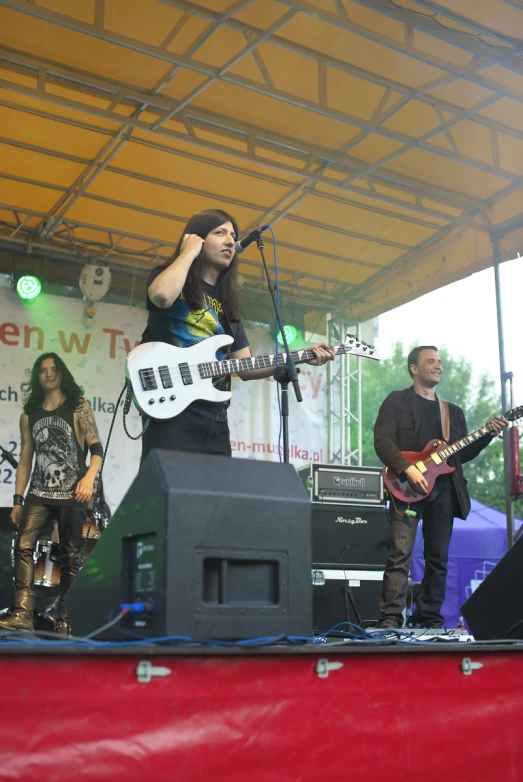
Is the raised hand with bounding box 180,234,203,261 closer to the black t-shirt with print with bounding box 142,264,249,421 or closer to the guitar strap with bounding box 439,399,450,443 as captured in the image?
the black t-shirt with print with bounding box 142,264,249,421

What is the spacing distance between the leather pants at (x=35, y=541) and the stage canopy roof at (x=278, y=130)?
119 inches

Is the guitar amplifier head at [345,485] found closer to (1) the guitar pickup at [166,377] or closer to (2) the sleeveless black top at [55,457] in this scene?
(2) the sleeveless black top at [55,457]

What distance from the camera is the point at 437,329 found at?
1473 inches

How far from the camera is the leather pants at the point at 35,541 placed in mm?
4969

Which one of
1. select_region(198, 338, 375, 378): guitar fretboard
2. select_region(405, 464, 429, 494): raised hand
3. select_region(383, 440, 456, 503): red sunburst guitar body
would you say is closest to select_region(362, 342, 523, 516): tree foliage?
select_region(383, 440, 456, 503): red sunburst guitar body

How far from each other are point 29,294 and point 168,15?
3.15 meters

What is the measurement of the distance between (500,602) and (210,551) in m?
1.34

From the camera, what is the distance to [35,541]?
506cm

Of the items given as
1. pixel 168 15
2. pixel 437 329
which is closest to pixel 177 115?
pixel 168 15

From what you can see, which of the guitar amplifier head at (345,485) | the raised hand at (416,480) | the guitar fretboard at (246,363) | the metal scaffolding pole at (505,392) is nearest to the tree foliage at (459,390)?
the metal scaffolding pole at (505,392)

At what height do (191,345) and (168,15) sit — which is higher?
(168,15)

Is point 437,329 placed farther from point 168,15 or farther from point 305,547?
point 305,547

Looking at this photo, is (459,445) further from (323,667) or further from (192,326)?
(323,667)

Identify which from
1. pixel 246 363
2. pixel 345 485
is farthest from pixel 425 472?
pixel 246 363
